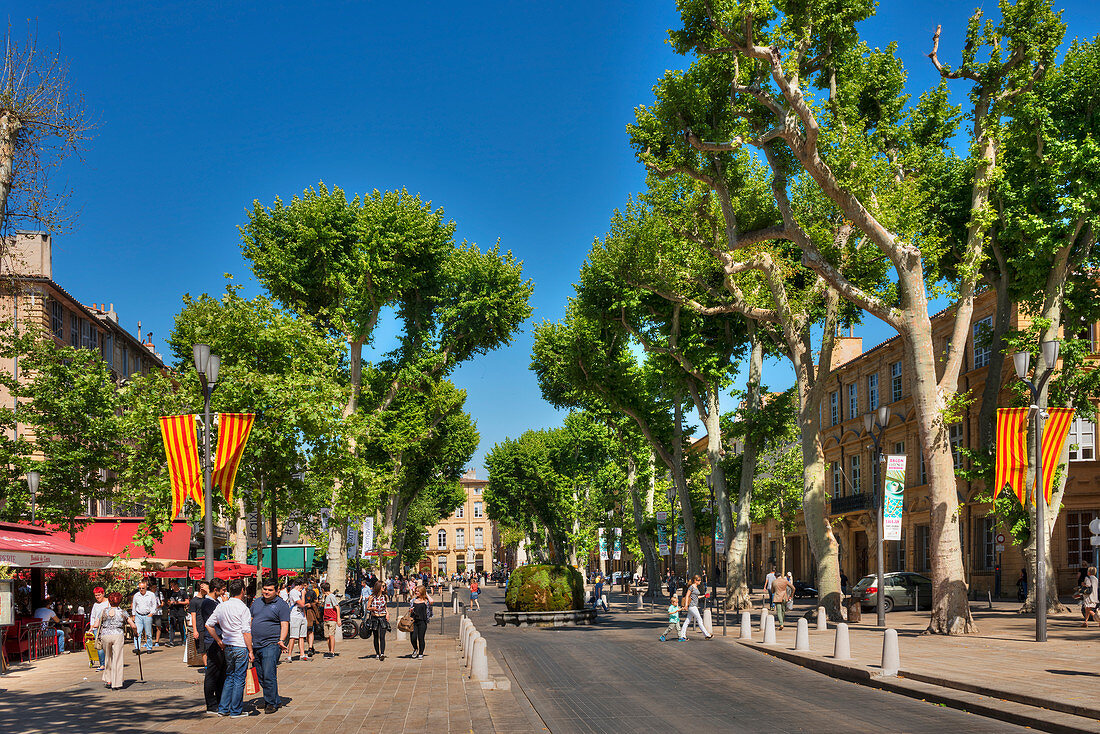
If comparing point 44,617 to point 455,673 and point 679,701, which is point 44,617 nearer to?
point 455,673

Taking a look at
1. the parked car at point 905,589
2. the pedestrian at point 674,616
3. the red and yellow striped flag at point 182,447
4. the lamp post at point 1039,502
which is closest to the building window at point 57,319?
the red and yellow striped flag at point 182,447

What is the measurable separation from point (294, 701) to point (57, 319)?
33089 mm

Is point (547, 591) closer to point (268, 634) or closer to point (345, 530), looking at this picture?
point (345, 530)

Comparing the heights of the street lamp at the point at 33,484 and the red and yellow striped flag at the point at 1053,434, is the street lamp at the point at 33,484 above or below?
below

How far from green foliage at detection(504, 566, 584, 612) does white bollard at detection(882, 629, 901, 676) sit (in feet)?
61.0

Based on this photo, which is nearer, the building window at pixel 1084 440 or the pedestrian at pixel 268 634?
the pedestrian at pixel 268 634

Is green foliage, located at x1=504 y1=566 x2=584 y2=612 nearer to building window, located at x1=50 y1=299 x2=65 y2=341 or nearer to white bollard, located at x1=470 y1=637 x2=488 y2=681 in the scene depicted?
white bollard, located at x1=470 y1=637 x2=488 y2=681

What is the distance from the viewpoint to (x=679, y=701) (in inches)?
526

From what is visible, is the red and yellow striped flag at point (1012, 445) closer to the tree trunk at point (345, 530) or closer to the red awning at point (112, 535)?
the tree trunk at point (345, 530)

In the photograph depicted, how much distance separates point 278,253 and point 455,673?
23.4m

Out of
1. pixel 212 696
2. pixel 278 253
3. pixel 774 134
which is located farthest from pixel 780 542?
pixel 212 696

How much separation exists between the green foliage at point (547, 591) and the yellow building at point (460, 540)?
327ft

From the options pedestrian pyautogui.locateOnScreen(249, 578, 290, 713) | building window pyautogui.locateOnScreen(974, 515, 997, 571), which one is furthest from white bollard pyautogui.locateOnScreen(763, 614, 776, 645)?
building window pyautogui.locateOnScreen(974, 515, 997, 571)

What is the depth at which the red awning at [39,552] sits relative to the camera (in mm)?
19016
